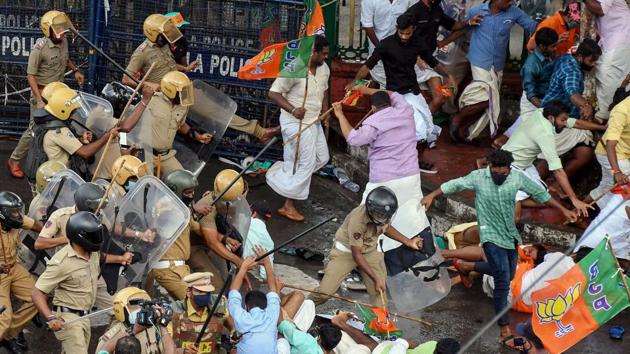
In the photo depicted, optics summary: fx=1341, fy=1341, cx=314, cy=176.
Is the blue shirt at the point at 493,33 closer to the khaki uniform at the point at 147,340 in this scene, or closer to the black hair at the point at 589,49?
the black hair at the point at 589,49

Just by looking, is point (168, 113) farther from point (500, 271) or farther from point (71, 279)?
point (500, 271)

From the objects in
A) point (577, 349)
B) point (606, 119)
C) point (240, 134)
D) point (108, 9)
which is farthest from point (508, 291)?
point (108, 9)

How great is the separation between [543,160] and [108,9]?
4730mm

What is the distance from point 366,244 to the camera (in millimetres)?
10406

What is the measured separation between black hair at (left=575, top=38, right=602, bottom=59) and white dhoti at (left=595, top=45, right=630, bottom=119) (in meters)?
0.24

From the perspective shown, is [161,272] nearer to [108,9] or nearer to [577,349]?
[577,349]

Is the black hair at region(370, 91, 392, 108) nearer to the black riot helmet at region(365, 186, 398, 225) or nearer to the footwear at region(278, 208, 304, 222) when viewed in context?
the black riot helmet at region(365, 186, 398, 225)

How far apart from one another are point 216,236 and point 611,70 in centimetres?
443

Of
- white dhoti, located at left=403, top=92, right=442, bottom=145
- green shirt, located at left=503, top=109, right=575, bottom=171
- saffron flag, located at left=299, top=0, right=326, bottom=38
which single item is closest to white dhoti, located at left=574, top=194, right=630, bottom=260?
green shirt, located at left=503, top=109, right=575, bottom=171

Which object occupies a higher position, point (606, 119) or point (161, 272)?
point (606, 119)

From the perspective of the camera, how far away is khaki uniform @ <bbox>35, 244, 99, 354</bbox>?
359 inches

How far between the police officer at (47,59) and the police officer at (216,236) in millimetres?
2865

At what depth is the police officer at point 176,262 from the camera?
33.2 ft

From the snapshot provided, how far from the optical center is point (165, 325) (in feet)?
27.7
